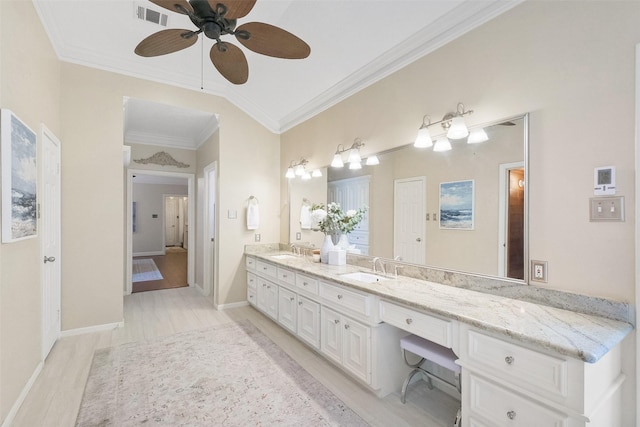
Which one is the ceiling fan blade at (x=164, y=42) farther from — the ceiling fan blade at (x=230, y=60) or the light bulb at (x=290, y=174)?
the light bulb at (x=290, y=174)

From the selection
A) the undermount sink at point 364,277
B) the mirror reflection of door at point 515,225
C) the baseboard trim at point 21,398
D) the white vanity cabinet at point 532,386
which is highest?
the mirror reflection of door at point 515,225

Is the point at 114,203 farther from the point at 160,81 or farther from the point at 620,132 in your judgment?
the point at 620,132

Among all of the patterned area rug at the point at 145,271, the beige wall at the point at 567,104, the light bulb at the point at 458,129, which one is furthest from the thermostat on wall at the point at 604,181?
the patterned area rug at the point at 145,271

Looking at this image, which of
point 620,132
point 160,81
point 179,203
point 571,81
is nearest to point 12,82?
point 160,81

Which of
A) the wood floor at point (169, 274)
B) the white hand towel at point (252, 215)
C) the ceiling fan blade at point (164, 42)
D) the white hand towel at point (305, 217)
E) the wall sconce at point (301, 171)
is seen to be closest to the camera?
the ceiling fan blade at point (164, 42)

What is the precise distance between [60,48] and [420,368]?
15.2ft

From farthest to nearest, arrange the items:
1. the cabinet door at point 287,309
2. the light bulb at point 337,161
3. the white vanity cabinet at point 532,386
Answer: the light bulb at point 337,161, the cabinet door at point 287,309, the white vanity cabinet at point 532,386

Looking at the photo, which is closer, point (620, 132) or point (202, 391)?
point (620, 132)

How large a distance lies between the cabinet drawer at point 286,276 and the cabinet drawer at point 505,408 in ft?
6.41

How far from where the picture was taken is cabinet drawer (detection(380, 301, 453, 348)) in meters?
1.70

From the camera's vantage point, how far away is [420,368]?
2.23 metres

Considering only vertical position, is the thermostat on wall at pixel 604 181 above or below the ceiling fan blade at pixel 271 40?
below

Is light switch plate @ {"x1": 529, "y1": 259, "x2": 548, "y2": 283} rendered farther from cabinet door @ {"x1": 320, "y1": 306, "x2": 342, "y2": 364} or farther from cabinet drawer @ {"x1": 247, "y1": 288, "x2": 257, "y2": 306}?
cabinet drawer @ {"x1": 247, "y1": 288, "x2": 257, "y2": 306}

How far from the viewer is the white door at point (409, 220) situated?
2.49 meters
